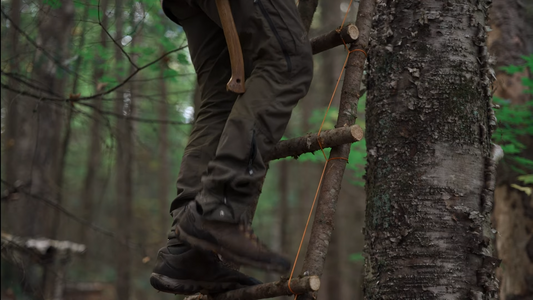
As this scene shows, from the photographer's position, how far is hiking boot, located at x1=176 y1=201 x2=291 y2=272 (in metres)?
2.11

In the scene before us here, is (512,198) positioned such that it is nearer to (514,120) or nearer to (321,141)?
(514,120)

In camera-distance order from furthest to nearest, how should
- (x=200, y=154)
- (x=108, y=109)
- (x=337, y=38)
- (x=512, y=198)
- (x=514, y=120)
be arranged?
1. (x=108, y=109)
2. (x=512, y=198)
3. (x=514, y=120)
4. (x=337, y=38)
5. (x=200, y=154)

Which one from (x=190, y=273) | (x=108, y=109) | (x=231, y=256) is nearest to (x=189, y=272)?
(x=190, y=273)

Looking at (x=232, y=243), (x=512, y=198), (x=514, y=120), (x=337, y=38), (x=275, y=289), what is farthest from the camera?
(x=512, y=198)

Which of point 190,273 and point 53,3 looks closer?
point 190,273

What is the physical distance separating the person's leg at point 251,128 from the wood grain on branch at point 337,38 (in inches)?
18.2

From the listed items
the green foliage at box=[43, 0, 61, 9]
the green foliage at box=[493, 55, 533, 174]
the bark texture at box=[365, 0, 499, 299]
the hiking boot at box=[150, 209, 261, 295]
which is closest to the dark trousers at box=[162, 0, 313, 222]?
the hiking boot at box=[150, 209, 261, 295]

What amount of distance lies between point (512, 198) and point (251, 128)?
4490 millimetres

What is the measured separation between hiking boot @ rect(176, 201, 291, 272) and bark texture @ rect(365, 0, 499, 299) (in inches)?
28.0

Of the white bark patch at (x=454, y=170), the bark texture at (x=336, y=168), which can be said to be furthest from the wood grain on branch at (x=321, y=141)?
the white bark patch at (x=454, y=170)

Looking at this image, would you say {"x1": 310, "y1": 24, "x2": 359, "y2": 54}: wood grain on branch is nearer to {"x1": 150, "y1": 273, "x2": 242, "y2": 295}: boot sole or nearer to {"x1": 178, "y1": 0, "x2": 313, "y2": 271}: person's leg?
{"x1": 178, "y1": 0, "x2": 313, "y2": 271}: person's leg

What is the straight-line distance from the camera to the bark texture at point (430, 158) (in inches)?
95.7

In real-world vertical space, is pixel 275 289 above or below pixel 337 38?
below

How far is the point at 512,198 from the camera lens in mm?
5594
